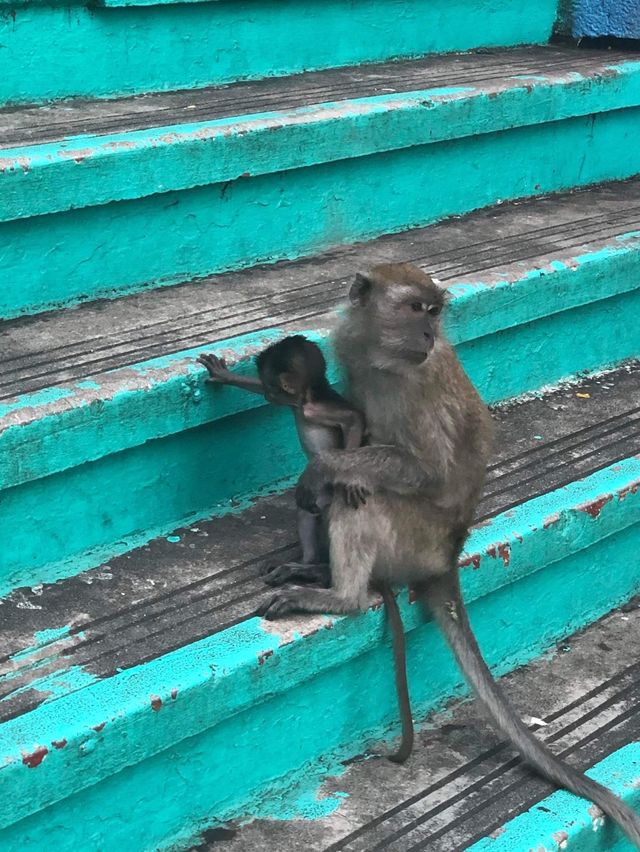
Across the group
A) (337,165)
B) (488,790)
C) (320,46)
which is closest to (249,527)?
(488,790)

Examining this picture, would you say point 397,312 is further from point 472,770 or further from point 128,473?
point 472,770

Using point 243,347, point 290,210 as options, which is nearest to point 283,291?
point 290,210

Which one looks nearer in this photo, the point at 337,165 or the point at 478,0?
Result: the point at 337,165

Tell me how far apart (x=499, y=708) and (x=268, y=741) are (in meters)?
0.49

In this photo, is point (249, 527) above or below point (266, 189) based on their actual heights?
below

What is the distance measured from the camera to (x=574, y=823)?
8.91 ft

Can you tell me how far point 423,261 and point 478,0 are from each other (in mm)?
1565

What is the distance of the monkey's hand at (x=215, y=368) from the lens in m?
3.12

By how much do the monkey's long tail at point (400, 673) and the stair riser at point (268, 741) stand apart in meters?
0.04

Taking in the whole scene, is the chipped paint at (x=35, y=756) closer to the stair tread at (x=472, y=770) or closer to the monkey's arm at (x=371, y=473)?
the stair tread at (x=472, y=770)

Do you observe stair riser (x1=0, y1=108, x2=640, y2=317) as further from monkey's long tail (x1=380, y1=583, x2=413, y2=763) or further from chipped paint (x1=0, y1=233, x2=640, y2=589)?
monkey's long tail (x1=380, y1=583, x2=413, y2=763)

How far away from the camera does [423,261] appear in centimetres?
399

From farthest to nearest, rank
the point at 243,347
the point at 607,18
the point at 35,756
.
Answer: the point at 607,18
the point at 243,347
the point at 35,756

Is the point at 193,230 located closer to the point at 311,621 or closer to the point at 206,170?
the point at 206,170
